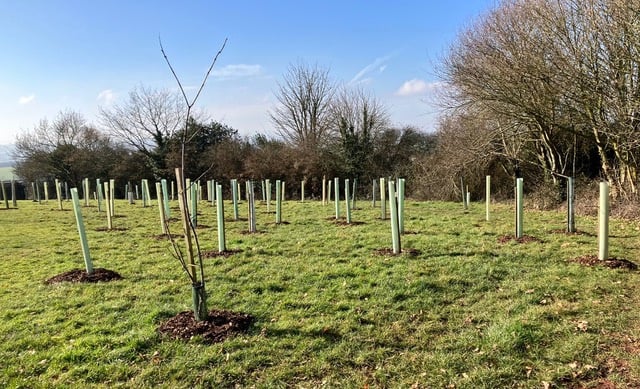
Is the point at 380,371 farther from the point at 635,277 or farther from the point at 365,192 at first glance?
the point at 365,192

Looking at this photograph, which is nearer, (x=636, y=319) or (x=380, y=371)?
(x=380, y=371)

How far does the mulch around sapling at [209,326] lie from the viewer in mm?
3779

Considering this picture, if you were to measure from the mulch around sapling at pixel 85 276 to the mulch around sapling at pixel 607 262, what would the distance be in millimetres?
6472

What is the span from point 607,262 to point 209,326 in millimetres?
5211

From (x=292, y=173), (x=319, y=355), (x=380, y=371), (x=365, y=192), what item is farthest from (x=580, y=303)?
(x=292, y=173)

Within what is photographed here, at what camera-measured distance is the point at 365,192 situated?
2509 centimetres

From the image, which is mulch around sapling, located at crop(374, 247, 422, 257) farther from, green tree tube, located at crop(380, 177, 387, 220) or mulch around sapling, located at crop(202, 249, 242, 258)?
green tree tube, located at crop(380, 177, 387, 220)

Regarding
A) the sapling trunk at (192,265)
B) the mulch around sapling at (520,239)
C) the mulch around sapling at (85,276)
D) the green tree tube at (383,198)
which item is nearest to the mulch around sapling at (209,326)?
the sapling trunk at (192,265)

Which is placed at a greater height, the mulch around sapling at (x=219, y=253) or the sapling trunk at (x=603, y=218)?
the sapling trunk at (x=603, y=218)

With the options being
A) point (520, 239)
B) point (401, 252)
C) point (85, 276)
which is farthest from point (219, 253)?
point (520, 239)

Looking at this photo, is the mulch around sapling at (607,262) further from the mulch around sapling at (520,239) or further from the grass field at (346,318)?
the mulch around sapling at (520,239)

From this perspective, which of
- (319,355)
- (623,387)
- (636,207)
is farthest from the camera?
(636,207)

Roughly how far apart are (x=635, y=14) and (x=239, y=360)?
1072 centimetres

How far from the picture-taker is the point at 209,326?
3.92 meters
